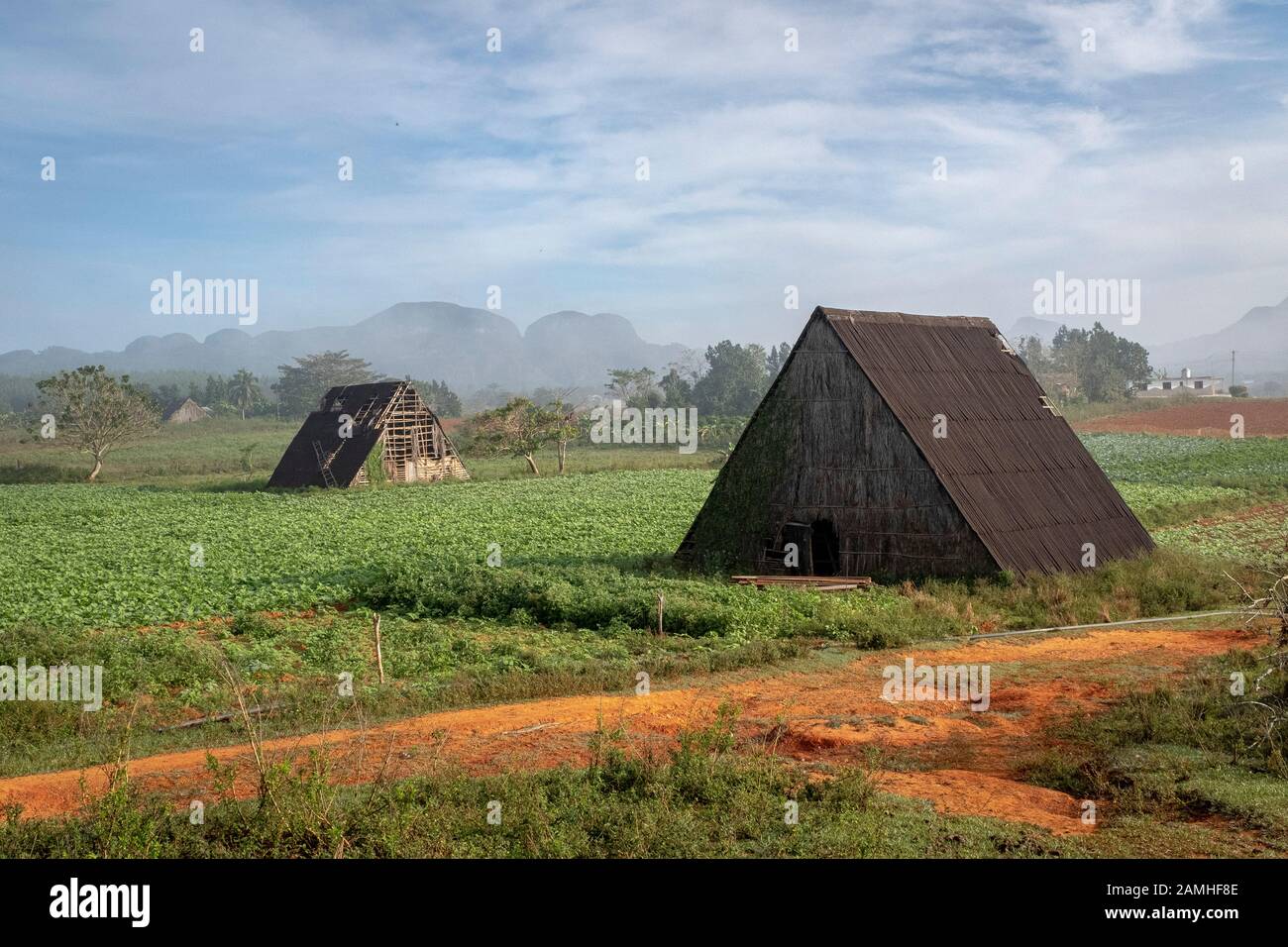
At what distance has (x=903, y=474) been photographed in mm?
21141

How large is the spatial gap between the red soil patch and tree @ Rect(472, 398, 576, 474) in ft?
125

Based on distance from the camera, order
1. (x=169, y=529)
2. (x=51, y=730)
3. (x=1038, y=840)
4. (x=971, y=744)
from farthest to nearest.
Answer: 1. (x=169, y=529)
2. (x=51, y=730)
3. (x=971, y=744)
4. (x=1038, y=840)

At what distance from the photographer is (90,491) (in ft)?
159

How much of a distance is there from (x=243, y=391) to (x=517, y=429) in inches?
3325

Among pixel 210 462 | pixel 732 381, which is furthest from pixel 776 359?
pixel 210 462

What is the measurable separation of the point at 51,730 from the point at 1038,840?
11081 mm

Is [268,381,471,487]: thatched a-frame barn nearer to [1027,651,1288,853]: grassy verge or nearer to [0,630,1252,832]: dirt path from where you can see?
[0,630,1252,832]: dirt path

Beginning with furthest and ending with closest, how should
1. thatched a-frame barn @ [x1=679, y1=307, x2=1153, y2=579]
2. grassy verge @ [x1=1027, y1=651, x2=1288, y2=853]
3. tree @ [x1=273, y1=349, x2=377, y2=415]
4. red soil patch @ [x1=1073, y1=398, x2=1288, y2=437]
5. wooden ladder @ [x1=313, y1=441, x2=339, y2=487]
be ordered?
1. tree @ [x1=273, y1=349, x2=377, y2=415]
2. red soil patch @ [x1=1073, y1=398, x2=1288, y2=437]
3. wooden ladder @ [x1=313, y1=441, x2=339, y2=487]
4. thatched a-frame barn @ [x1=679, y1=307, x2=1153, y2=579]
5. grassy verge @ [x1=1027, y1=651, x2=1288, y2=853]

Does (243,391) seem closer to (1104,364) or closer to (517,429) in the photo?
(517,429)

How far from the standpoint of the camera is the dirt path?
1059 cm

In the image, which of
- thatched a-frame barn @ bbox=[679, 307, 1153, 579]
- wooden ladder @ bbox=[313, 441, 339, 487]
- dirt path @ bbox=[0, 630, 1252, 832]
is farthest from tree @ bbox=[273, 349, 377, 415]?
dirt path @ bbox=[0, 630, 1252, 832]

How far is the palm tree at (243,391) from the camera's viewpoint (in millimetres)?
128050
